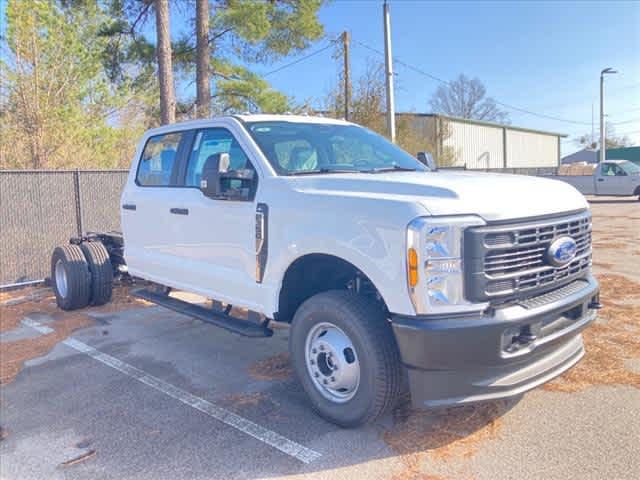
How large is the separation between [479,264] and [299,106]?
1592 centimetres

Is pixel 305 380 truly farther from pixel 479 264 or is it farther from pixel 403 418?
pixel 479 264

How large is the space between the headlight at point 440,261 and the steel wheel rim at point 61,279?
19.3ft

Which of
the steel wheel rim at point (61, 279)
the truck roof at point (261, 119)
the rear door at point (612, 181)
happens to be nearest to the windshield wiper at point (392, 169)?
the truck roof at point (261, 119)

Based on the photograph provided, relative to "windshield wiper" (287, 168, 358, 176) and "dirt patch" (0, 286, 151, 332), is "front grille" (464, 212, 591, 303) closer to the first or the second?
"windshield wiper" (287, 168, 358, 176)

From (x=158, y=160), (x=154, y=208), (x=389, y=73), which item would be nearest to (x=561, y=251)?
(x=154, y=208)

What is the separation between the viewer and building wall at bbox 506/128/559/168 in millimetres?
47812

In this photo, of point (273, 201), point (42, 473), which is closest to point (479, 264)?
point (273, 201)

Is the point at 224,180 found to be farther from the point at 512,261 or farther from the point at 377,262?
the point at 512,261

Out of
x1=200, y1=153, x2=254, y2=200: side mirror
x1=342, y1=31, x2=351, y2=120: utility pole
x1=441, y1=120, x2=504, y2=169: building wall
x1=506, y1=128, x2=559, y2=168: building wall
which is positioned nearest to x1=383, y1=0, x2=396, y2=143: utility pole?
x1=342, y1=31, x2=351, y2=120: utility pole

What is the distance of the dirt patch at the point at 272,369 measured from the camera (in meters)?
4.78

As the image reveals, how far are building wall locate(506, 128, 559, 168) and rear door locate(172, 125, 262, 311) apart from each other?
45923mm

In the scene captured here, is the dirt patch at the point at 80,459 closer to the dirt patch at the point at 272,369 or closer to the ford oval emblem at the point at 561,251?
the dirt patch at the point at 272,369

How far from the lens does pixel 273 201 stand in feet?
13.3

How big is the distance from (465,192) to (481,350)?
93 cm
